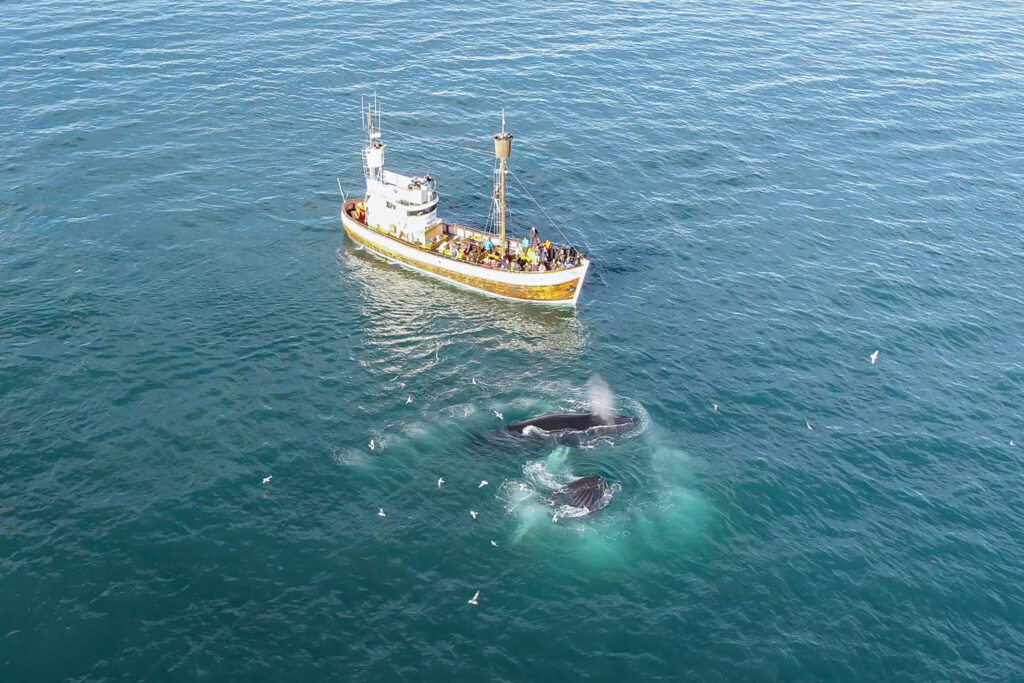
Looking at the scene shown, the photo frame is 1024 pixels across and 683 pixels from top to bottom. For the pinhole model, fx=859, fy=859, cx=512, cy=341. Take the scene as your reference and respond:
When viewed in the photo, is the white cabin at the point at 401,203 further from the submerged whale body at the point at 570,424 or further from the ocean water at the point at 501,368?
the submerged whale body at the point at 570,424

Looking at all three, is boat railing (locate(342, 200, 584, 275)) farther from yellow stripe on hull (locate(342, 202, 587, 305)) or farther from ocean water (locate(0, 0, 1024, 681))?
ocean water (locate(0, 0, 1024, 681))

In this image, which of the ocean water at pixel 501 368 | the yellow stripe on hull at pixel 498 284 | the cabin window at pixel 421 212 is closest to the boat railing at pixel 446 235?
the yellow stripe on hull at pixel 498 284

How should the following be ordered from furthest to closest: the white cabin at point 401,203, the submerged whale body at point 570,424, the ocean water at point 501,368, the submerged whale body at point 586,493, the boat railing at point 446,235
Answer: the white cabin at point 401,203
the boat railing at point 446,235
the submerged whale body at point 570,424
the submerged whale body at point 586,493
the ocean water at point 501,368

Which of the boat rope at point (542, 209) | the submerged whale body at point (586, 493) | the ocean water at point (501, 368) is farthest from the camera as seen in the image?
the boat rope at point (542, 209)

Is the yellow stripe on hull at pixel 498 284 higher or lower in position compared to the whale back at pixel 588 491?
higher

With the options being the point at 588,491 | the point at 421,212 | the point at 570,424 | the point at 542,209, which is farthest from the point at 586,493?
the point at 542,209

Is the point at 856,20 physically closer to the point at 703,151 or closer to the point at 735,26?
the point at 735,26

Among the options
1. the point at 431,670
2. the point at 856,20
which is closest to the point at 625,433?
the point at 431,670

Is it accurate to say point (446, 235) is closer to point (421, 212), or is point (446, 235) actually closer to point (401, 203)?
point (421, 212)
